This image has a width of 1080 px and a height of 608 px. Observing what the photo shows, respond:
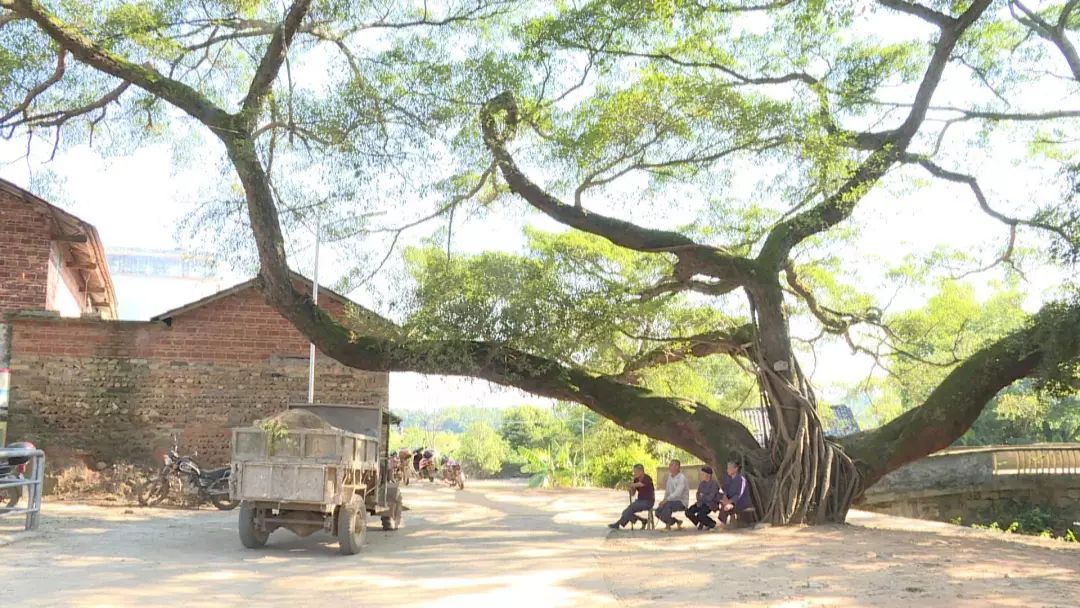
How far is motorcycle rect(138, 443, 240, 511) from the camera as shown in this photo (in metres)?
16.6

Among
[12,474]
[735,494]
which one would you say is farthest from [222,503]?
[735,494]

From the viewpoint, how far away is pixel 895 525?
594 inches

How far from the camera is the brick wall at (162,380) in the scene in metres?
19.6

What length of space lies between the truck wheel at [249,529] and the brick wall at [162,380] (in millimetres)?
10160

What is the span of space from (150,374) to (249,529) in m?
11.1

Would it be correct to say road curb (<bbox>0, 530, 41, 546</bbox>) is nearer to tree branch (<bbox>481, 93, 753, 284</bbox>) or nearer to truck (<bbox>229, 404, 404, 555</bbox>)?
truck (<bbox>229, 404, 404, 555</bbox>)

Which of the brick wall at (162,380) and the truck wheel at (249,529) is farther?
the brick wall at (162,380)

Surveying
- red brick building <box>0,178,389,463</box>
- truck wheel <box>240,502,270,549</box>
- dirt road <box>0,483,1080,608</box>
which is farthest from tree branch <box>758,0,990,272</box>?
red brick building <box>0,178,389,463</box>

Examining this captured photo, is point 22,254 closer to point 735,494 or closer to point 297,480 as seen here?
point 297,480

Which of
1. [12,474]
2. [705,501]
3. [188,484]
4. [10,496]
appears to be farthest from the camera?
[188,484]

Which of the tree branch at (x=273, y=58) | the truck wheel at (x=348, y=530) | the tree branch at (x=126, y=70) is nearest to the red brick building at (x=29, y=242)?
the tree branch at (x=126, y=70)

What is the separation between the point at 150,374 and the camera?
2052 cm

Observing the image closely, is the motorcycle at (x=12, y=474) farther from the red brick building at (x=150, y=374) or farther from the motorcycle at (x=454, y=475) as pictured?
the motorcycle at (x=454, y=475)

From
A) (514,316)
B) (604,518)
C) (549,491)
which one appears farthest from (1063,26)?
(549,491)
